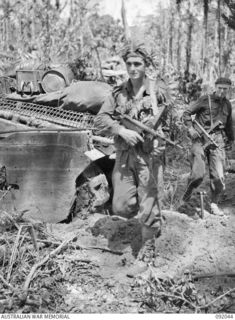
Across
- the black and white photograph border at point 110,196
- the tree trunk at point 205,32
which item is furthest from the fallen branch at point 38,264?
the tree trunk at point 205,32

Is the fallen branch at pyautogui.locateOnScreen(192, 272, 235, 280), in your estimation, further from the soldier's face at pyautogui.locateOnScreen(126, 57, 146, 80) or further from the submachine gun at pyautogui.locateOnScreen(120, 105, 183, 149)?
the soldier's face at pyautogui.locateOnScreen(126, 57, 146, 80)

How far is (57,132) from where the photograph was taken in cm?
577

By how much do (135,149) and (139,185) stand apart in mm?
328

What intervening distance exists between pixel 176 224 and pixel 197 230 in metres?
0.23

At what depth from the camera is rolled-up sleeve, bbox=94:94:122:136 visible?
412 cm

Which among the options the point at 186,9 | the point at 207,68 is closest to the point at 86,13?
the point at 207,68

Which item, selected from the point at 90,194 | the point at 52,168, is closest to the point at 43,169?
the point at 52,168

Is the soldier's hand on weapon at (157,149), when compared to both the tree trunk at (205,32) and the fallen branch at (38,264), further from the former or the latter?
the tree trunk at (205,32)

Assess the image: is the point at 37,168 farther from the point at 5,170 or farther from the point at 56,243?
the point at 56,243

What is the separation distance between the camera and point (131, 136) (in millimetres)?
4008

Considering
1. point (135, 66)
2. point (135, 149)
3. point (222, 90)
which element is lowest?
point (135, 149)

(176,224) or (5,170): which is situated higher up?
(5,170)

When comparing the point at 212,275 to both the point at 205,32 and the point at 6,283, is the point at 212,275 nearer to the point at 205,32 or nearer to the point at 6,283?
the point at 6,283

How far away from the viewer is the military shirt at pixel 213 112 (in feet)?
18.6
